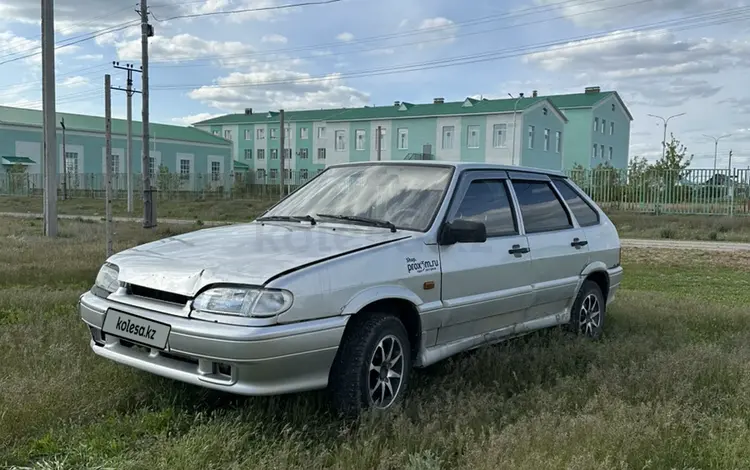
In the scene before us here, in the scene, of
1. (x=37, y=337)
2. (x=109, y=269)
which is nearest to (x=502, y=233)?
(x=109, y=269)

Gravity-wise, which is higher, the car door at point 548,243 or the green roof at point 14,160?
the green roof at point 14,160

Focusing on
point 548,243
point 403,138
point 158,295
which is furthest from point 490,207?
point 403,138

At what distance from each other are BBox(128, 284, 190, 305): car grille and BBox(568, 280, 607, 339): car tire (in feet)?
11.5

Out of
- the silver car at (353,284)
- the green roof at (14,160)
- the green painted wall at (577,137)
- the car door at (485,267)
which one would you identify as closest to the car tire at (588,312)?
the silver car at (353,284)

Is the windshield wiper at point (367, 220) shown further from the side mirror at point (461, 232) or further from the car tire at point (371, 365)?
the car tire at point (371, 365)

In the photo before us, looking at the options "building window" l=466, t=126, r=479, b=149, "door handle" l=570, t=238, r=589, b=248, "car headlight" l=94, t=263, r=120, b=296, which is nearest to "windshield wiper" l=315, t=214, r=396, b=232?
"car headlight" l=94, t=263, r=120, b=296

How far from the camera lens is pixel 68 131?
171 feet

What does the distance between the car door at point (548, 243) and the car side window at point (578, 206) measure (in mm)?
134

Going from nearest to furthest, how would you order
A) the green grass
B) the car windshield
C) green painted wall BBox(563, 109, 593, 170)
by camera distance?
1. the green grass
2. the car windshield
3. green painted wall BBox(563, 109, 593, 170)

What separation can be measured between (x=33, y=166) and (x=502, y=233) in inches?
2145

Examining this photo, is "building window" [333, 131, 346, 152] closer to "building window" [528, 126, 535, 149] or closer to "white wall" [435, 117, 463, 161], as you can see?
"white wall" [435, 117, 463, 161]

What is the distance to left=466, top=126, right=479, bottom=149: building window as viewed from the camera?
152ft

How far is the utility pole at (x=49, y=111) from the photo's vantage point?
46.9 feet

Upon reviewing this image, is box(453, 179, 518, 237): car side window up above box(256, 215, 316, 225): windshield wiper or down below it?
above
